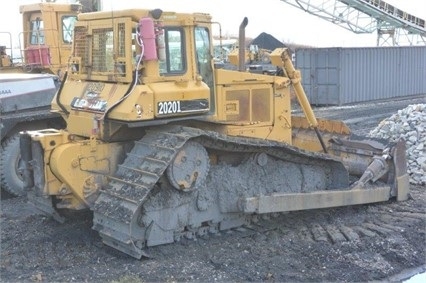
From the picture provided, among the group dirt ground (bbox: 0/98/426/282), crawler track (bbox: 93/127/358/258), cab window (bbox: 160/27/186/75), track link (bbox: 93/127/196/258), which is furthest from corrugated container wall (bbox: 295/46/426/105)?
track link (bbox: 93/127/196/258)

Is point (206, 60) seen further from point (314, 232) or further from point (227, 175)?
point (314, 232)

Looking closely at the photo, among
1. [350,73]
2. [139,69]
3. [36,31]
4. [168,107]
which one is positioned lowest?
[168,107]

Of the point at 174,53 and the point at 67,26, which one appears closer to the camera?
the point at 174,53

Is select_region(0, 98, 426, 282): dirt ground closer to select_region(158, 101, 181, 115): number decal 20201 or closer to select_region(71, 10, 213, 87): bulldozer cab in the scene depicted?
select_region(158, 101, 181, 115): number decal 20201

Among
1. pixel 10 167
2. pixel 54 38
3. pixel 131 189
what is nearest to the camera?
pixel 131 189

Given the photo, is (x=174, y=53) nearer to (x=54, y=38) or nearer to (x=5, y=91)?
(x=5, y=91)

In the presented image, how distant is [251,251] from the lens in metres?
6.82

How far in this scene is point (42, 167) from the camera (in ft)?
21.6

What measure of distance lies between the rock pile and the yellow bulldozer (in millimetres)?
2469

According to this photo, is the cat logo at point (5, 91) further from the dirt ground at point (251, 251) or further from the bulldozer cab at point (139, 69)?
the bulldozer cab at point (139, 69)

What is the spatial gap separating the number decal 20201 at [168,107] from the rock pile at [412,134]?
193 inches

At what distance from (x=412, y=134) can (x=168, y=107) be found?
5.86 m

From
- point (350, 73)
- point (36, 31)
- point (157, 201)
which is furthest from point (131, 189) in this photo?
point (350, 73)

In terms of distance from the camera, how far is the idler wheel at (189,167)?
6414 mm
